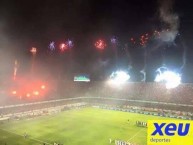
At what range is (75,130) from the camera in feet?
150

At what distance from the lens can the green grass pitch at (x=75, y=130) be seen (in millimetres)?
39094

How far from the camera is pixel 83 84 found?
270 feet

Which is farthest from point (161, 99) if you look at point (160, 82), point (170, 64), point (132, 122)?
point (132, 122)

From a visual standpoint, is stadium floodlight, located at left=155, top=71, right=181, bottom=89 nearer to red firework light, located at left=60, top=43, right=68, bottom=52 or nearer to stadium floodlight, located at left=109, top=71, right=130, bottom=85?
stadium floodlight, located at left=109, top=71, right=130, bottom=85

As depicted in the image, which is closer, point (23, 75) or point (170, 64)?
point (170, 64)

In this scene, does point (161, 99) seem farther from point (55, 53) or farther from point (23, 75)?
point (23, 75)

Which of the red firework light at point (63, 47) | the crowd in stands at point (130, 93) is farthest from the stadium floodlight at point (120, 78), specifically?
the red firework light at point (63, 47)

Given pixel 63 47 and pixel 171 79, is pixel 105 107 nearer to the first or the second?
pixel 171 79

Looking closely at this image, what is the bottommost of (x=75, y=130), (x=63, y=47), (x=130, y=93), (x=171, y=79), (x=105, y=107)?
(x=75, y=130)

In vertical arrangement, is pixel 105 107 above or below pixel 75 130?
above

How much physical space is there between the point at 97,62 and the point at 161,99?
2759 centimetres

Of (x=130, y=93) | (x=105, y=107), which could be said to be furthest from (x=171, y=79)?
(x=105, y=107)

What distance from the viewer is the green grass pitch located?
128 feet

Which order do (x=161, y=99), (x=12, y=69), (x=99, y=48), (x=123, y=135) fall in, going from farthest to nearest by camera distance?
(x=99, y=48), (x=12, y=69), (x=161, y=99), (x=123, y=135)
